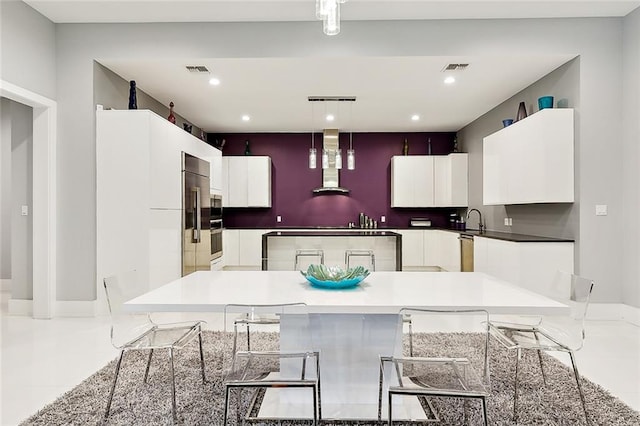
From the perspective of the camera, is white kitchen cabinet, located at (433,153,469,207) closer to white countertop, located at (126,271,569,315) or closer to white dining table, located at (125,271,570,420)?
white countertop, located at (126,271,569,315)

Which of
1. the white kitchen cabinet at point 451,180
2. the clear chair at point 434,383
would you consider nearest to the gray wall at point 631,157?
the clear chair at point 434,383

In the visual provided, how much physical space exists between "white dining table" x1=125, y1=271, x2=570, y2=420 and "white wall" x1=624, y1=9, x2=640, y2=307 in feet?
8.29

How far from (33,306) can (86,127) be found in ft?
6.31

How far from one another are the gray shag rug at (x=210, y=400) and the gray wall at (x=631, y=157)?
178 centimetres

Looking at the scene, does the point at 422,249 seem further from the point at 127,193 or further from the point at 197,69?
the point at 127,193

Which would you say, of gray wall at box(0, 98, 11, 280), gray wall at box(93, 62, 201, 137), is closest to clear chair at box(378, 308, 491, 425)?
gray wall at box(93, 62, 201, 137)

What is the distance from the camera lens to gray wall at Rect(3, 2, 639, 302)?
13.4ft

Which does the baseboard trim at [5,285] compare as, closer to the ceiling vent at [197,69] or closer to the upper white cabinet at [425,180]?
the ceiling vent at [197,69]

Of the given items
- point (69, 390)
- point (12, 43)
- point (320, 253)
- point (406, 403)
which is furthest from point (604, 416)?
point (12, 43)

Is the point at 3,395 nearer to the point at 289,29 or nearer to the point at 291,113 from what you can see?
the point at 289,29

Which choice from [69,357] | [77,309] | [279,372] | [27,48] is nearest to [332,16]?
[279,372]

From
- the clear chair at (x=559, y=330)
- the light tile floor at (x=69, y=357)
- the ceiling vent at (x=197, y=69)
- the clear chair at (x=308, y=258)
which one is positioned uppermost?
the ceiling vent at (x=197, y=69)

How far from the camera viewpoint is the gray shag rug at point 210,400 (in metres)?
2.09

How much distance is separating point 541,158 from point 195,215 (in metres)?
4.09
